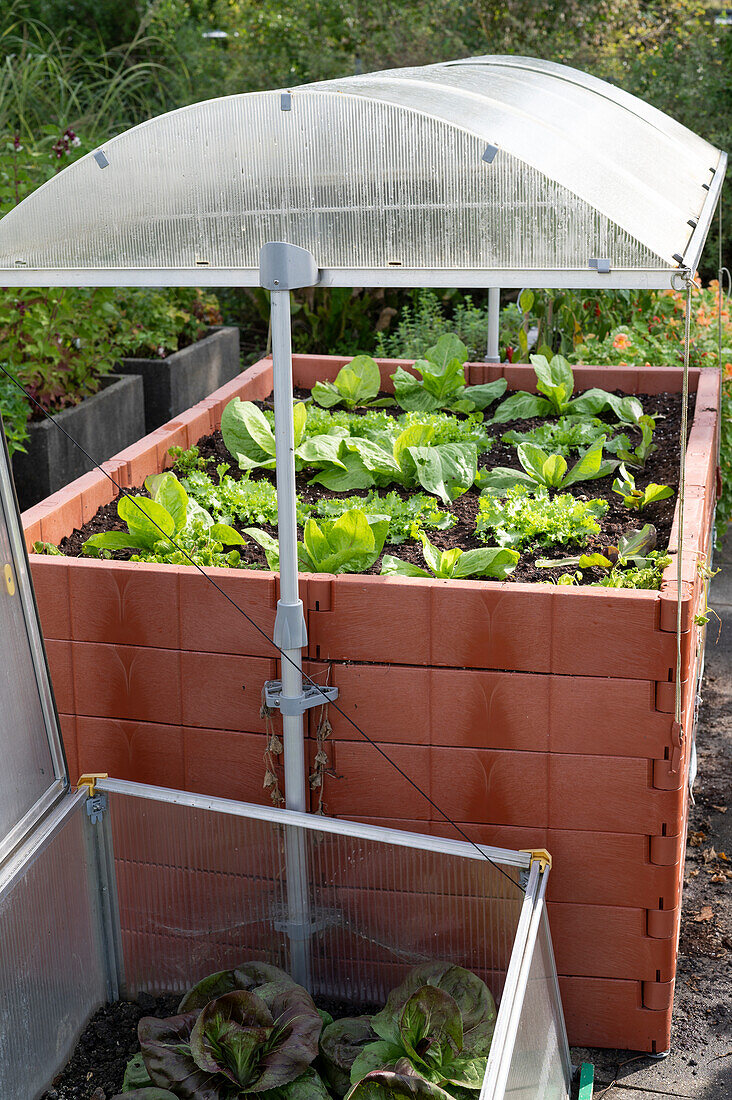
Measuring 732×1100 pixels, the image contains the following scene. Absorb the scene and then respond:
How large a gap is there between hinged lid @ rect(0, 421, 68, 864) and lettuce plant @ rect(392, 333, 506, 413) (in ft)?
6.82

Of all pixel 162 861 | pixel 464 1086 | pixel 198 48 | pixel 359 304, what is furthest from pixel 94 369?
pixel 198 48

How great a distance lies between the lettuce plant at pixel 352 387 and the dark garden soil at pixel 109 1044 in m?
2.12

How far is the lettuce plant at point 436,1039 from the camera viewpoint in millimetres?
1900

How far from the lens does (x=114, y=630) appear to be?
2.37 metres

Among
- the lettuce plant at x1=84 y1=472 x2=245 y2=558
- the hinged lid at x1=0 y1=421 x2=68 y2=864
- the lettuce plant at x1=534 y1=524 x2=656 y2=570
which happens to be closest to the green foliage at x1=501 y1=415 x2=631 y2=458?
the lettuce plant at x1=534 y1=524 x2=656 y2=570

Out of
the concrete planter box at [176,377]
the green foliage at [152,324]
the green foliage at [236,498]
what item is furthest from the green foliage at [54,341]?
the green foliage at [236,498]

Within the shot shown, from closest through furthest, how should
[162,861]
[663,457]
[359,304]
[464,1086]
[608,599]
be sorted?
[464,1086], [608,599], [162,861], [663,457], [359,304]

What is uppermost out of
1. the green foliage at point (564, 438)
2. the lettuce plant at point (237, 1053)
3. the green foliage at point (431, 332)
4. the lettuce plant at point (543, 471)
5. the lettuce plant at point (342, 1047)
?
the green foliage at point (431, 332)

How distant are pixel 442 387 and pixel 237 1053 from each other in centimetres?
245

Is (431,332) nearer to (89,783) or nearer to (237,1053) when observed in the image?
(89,783)

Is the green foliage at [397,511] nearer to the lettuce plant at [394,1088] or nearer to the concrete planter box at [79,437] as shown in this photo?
the lettuce plant at [394,1088]

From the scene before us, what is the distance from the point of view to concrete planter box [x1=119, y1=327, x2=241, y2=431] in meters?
5.85

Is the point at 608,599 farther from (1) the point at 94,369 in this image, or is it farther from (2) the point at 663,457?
(1) the point at 94,369

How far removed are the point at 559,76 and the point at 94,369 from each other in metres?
3.09
